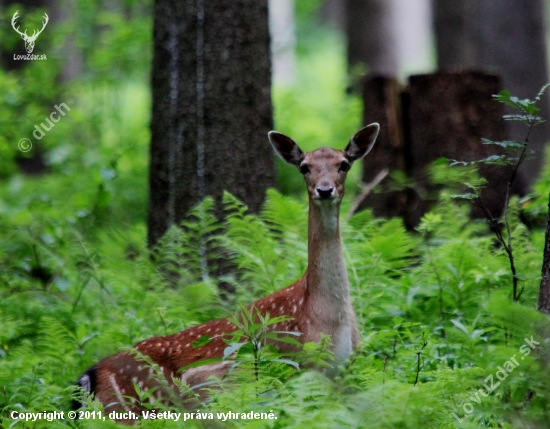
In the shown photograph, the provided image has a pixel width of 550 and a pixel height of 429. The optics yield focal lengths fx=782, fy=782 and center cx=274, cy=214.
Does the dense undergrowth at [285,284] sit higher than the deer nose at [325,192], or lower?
lower

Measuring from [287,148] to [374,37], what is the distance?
11.3 m

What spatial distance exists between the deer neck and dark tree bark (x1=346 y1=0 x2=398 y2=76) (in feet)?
37.7

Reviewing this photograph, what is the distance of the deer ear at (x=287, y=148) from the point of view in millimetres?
6027

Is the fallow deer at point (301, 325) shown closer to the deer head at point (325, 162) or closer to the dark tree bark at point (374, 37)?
the deer head at point (325, 162)

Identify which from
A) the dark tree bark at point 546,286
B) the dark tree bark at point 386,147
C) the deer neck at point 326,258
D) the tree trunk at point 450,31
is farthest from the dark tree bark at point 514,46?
the dark tree bark at point 546,286

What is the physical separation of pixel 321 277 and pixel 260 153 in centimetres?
245

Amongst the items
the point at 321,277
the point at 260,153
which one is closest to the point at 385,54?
the point at 260,153

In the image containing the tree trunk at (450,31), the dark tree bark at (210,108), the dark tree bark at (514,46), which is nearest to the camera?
the dark tree bark at (210,108)

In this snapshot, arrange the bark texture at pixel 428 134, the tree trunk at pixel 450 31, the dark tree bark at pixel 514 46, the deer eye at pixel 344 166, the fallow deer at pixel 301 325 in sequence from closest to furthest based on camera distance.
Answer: the fallow deer at pixel 301 325 < the deer eye at pixel 344 166 < the bark texture at pixel 428 134 < the dark tree bark at pixel 514 46 < the tree trunk at pixel 450 31

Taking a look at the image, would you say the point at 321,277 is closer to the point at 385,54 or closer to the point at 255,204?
the point at 255,204

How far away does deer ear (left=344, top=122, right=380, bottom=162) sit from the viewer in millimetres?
5977

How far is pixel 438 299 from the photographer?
6.31 metres

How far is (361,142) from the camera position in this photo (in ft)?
20.0

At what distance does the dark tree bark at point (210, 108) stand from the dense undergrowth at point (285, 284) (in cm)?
37
